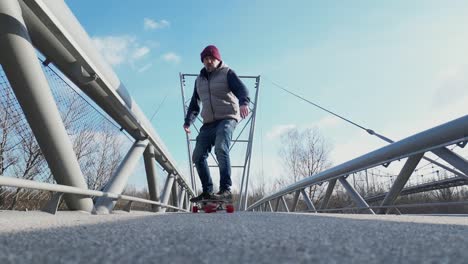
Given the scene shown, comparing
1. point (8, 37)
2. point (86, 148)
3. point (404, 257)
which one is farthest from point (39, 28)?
point (404, 257)

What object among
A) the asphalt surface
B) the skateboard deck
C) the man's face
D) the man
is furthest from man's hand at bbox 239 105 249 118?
the asphalt surface

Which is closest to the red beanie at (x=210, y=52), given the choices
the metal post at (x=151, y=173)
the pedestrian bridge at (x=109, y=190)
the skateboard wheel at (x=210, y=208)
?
the pedestrian bridge at (x=109, y=190)

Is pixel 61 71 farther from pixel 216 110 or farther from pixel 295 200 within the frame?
pixel 295 200

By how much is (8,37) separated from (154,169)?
270 cm

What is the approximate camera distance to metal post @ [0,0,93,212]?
1.51 metres

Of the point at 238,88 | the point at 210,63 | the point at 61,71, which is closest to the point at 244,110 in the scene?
the point at 238,88

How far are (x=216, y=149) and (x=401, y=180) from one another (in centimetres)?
166

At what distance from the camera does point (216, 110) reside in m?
3.74

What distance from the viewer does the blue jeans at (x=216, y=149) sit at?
11.4 feet

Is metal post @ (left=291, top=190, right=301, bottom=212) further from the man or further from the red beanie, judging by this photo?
the red beanie

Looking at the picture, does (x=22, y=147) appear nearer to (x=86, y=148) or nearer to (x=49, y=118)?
(x=49, y=118)

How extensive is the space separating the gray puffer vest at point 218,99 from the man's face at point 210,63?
0.16 feet

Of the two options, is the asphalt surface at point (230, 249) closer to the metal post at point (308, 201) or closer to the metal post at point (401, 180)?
the metal post at point (401, 180)

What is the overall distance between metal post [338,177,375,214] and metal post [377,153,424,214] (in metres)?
0.21
